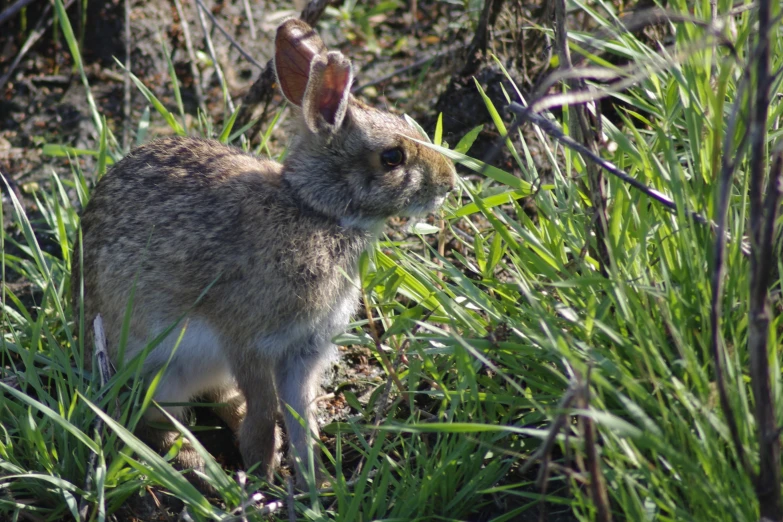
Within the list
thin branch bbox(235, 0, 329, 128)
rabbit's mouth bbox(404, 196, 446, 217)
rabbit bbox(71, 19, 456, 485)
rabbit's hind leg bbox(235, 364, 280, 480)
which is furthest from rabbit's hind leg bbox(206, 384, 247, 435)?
thin branch bbox(235, 0, 329, 128)

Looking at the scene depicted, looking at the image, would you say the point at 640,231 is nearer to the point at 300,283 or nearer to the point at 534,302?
the point at 534,302

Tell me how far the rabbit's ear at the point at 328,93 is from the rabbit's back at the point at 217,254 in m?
0.31

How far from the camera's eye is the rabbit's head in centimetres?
356

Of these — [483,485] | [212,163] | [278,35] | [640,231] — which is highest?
[278,35]

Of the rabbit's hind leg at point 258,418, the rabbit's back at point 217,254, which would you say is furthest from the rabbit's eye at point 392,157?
the rabbit's hind leg at point 258,418

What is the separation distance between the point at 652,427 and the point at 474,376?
726mm

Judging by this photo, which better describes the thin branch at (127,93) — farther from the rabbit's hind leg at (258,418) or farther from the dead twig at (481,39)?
the rabbit's hind leg at (258,418)

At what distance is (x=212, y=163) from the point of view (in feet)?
12.4

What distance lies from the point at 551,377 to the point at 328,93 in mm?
Answer: 1491

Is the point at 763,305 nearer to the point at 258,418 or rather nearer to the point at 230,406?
the point at 258,418

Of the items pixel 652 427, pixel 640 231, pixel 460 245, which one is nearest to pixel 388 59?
pixel 460 245

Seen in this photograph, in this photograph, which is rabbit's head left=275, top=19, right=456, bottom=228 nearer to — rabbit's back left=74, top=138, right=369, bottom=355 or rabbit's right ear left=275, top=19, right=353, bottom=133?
rabbit's right ear left=275, top=19, right=353, bottom=133

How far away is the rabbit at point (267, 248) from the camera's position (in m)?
3.50

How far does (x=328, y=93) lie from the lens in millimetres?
3625
